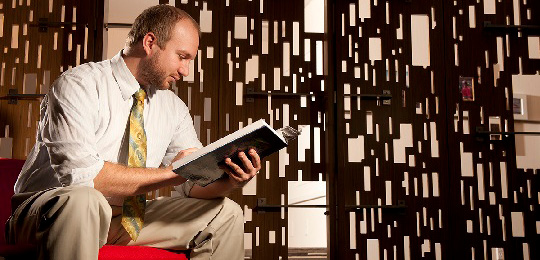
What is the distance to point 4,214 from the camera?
184cm

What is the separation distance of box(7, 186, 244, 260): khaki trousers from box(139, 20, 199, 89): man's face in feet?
1.35

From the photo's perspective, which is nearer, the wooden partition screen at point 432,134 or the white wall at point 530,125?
the wooden partition screen at point 432,134

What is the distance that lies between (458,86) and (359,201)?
2.57 ft

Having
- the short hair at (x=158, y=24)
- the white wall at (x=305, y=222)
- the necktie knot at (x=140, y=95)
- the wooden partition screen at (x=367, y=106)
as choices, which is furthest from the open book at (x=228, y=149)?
the white wall at (x=305, y=222)

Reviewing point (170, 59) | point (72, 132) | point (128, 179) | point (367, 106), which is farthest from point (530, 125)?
point (72, 132)

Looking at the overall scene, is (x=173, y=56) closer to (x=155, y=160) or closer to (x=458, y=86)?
(x=155, y=160)

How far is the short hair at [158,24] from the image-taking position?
6.48ft

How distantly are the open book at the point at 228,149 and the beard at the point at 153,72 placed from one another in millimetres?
431

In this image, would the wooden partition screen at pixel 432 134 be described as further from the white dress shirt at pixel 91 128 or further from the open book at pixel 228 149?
the open book at pixel 228 149

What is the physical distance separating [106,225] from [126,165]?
371mm

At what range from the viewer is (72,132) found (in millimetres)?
1642

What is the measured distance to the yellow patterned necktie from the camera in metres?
1.78

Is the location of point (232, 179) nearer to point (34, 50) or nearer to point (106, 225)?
point (106, 225)

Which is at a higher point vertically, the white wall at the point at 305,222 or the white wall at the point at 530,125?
the white wall at the point at 530,125
